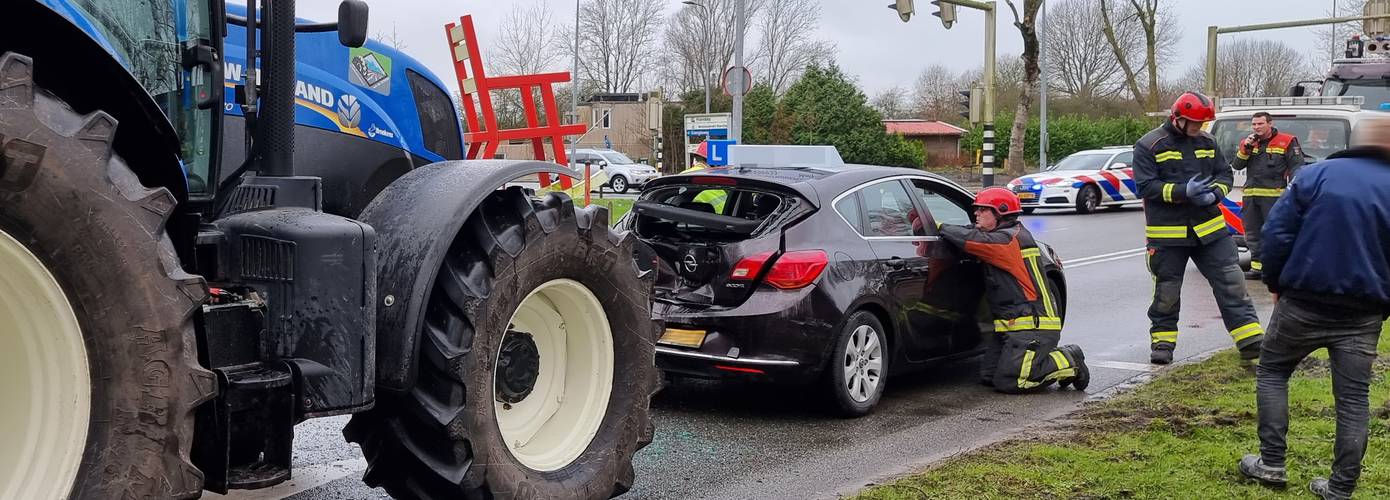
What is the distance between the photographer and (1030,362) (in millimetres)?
7750

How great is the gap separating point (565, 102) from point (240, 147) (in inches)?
2012

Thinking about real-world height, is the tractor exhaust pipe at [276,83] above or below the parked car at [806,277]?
above

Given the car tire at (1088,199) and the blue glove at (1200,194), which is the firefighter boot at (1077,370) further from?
the car tire at (1088,199)

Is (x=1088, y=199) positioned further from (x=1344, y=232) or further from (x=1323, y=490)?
(x=1344, y=232)

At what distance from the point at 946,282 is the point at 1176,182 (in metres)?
2.04

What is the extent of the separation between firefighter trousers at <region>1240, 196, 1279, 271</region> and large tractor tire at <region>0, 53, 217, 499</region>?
12.8 metres

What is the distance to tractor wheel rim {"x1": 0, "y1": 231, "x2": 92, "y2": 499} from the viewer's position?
2.88m

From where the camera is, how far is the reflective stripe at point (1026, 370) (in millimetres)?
7730

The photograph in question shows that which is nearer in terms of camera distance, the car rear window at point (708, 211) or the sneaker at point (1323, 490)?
the sneaker at point (1323, 490)

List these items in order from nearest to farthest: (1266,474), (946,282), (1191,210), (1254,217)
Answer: (1266,474) → (946,282) → (1191,210) → (1254,217)

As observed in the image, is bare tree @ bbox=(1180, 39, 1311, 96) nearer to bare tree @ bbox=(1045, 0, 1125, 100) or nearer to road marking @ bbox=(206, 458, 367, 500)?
bare tree @ bbox=(1045, 0, 1125, 100)

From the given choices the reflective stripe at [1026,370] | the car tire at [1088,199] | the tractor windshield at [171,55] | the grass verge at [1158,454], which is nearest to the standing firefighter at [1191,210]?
the grass verge at [1158,454]

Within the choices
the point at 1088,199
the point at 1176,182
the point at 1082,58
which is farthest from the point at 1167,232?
the point at 1082,58

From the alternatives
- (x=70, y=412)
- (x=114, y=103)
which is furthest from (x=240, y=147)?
(x=70, y=412)
